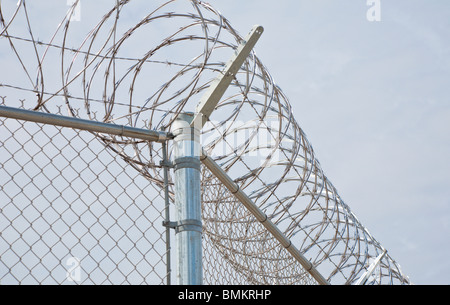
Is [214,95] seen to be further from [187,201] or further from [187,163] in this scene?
[187,201]

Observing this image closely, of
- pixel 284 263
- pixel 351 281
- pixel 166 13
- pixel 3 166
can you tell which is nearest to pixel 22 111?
pixel 3 166

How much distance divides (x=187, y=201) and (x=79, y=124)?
51 centimetres

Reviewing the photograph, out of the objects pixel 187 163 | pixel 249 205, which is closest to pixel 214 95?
pixel 187 163

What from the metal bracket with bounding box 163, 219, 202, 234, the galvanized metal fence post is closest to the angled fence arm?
the galvanized metal fence post

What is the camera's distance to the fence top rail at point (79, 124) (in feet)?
8.77

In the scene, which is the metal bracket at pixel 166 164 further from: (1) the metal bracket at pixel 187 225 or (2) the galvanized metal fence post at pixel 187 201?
(1) the metal bracket at pixel 187 225

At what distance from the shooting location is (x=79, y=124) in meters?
2.78

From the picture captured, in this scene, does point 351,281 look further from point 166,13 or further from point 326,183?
point 166,13

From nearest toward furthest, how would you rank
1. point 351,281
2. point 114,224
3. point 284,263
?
1. point 114,224
2. point 284,263
3. point 351,281

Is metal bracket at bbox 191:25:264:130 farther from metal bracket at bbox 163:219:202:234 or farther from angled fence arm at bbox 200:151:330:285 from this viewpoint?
metal bracket at bbox 163:219:202:234

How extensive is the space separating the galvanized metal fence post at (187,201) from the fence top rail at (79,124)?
8cm

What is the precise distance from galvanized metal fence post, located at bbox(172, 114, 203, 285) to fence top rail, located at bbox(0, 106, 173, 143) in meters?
0.08
